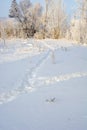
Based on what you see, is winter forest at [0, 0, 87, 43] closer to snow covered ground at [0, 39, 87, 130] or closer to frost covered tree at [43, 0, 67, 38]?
frost covered tree at [43, 0, 67, 38]

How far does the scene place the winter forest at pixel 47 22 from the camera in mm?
36438

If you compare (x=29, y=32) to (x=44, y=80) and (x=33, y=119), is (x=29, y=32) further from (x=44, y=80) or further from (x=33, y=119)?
(x=33, y=119)

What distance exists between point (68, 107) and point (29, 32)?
40213 millimetres

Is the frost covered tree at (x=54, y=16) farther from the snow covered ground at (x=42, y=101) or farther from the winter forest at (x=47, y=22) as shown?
the snow covered ground at (x=42, y=101)

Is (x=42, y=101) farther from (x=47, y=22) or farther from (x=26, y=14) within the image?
(x=26, y=14)

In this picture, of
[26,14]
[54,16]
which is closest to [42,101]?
[54,16]

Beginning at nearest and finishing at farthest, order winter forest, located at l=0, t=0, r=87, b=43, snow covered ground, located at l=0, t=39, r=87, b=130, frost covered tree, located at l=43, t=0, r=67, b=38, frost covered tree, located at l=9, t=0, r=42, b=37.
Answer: snow covered ground, located at l=0, t=39, r=87, b=130 → winter forest, located at l=0, t=0, r=87, b=43 → frost covered tree, located at l=43, t=0, r=67, b=38 → frost covered tree, located at l=9, t=0, r=42, b=37

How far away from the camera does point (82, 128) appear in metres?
5.32

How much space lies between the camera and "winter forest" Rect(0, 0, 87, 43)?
120 ft

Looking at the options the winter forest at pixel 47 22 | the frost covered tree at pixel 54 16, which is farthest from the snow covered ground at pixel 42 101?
the frost covered tree at pixel 54 16

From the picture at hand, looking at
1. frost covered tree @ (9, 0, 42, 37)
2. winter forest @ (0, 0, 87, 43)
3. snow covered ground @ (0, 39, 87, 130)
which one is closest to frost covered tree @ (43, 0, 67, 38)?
winter forest @ (0, 0, 87, 43)

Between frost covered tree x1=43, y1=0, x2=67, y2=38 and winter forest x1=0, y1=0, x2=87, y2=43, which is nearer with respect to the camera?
winter forest x1=0, y1=0, x2=87, y2=43

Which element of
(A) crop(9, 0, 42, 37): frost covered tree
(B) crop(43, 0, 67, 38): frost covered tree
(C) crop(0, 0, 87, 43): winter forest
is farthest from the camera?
(A) crop(9, 0, 42, 37): frost covered tree

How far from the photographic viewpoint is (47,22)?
140 feet
